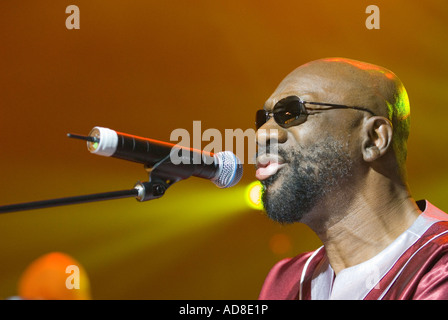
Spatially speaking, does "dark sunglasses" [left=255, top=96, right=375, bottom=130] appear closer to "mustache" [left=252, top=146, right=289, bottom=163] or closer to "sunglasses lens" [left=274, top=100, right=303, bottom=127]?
"sunglasses lens" [left=274, top=100, right=303, bottom=127]

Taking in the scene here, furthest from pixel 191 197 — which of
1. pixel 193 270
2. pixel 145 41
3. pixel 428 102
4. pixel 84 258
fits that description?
pixel 428 102

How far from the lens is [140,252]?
4.22 meters

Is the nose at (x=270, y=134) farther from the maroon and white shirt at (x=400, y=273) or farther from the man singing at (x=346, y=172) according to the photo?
the maroon and white shirt at (x=400, y=273)

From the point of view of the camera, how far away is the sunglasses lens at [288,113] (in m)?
2.35

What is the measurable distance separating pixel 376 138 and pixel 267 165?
0.50 meters

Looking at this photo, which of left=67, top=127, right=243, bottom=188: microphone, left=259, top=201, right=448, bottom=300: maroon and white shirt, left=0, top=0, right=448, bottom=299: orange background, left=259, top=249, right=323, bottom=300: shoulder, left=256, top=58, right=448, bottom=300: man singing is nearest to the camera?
left=67, top=127, right=243, bottom=188: microphone

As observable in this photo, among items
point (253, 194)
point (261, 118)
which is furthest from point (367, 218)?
point (253, 194)

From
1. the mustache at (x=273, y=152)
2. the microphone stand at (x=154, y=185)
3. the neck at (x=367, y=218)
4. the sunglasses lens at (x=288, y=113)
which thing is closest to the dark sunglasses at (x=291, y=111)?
the sunglasses lens at (x=288, y=113)

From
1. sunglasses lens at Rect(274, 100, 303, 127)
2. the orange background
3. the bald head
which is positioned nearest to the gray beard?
sunglasses lens at Rect(274, 100, 303, 127)

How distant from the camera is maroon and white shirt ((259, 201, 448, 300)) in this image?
1924 mm

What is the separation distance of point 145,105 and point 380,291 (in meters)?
2.60

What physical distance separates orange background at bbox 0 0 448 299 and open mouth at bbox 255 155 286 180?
1.86m
